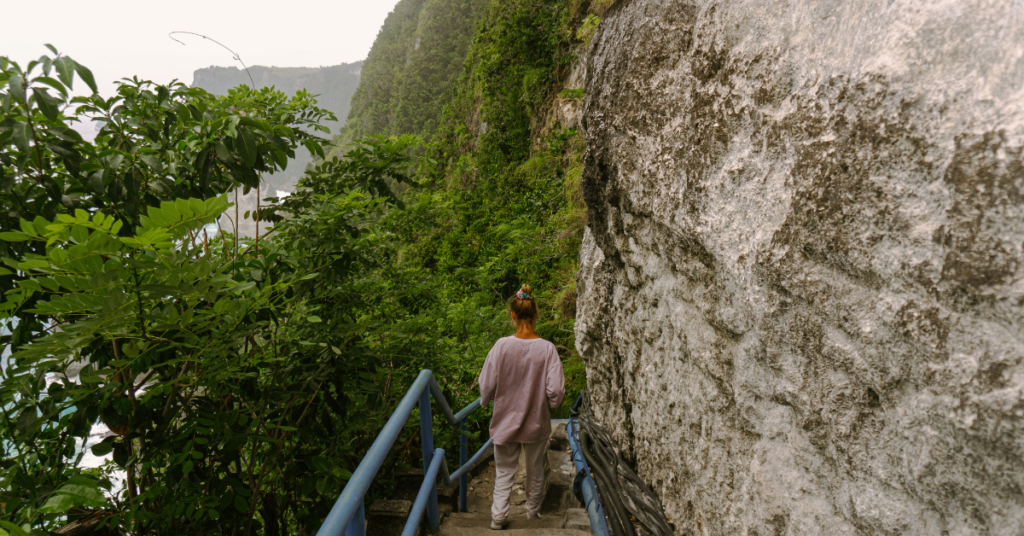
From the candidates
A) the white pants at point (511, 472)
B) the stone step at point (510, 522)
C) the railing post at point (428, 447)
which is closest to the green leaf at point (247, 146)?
the railing post at point (428, 447)

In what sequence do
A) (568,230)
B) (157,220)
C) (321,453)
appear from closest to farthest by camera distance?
(157,220) < (321,453) < (568,230)

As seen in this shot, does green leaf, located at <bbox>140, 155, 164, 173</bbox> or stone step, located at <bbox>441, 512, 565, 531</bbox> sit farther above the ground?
green leaf, located at <bbox>140, 155, 164, 173</bbox>

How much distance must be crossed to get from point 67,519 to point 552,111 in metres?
9.81

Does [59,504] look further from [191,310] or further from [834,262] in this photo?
[834,262]

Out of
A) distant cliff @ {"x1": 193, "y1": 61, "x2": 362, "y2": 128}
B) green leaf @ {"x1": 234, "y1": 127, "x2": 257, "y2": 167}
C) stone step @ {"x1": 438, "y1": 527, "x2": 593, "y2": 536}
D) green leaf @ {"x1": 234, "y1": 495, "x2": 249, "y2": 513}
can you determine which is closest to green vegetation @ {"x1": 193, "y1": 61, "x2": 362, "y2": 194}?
distant cliff @ {"x1": 193, "y1": 61, "x2": 362, "y2": 128}

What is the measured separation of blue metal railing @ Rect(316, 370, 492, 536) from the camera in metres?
1.12

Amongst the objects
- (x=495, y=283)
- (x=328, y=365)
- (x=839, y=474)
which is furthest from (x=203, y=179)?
(x=495, y=283)

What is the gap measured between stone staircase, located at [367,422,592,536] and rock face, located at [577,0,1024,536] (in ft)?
4.65

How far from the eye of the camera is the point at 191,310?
A: 1420 mm

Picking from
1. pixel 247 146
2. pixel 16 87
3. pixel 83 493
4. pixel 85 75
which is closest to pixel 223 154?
pixel 247 146

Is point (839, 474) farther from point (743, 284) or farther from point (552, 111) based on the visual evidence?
point (552, 111)

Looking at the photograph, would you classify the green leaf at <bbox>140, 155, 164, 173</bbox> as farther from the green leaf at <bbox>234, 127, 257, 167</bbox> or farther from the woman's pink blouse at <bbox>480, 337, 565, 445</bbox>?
the woman's pink blouse at <bbox>480, 337, 565, 445</bbox>

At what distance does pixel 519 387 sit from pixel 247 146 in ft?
6.69

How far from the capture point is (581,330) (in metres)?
2.29
